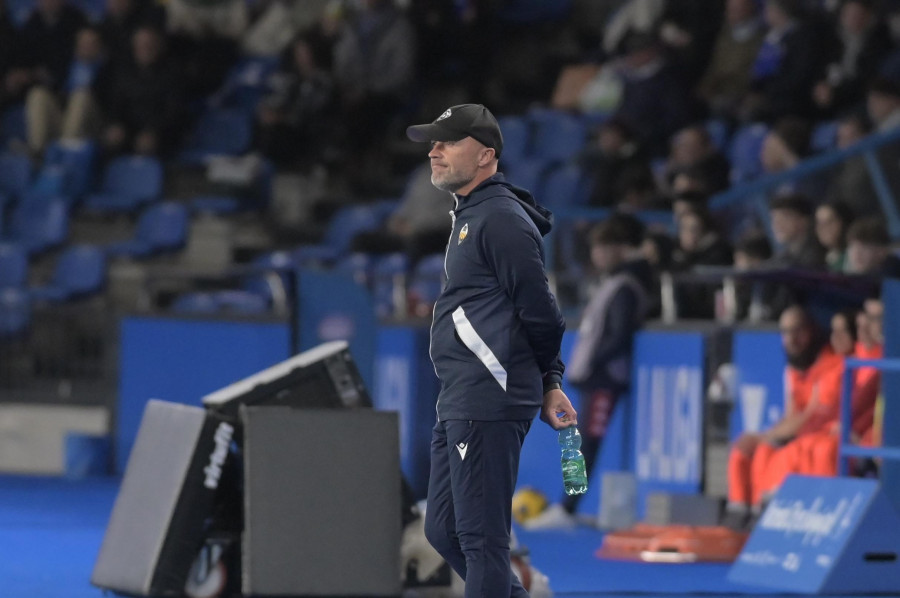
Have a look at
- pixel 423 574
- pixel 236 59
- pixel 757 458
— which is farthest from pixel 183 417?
pixel 236 59

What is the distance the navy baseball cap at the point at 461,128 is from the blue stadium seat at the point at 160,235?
13.6 m

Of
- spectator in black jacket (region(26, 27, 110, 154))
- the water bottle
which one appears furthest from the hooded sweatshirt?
spectator in black jacket (region(26, 27, 110, 154))

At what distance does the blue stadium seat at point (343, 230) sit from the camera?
18703mm

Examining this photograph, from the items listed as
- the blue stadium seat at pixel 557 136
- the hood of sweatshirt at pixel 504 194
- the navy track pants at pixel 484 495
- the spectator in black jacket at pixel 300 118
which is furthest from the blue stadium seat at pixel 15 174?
the navy track pants at pixel 484 495

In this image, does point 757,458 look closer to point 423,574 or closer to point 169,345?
point 423,574

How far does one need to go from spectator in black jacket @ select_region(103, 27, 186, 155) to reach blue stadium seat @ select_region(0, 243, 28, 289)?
2.40 m

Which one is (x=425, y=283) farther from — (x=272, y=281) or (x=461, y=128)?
(x=461, y=128)

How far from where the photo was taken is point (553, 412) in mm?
6305

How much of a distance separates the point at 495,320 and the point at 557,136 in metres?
12.8

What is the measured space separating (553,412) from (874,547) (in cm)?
381

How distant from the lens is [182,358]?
51.9ft

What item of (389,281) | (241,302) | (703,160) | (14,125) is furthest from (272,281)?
(14,125)

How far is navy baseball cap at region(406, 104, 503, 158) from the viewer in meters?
6.35

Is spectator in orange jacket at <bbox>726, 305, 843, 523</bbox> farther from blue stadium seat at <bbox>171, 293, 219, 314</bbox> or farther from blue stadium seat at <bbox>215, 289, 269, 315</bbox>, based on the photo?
blue stadium seat at <bbox>171, 293, 219, 314</bbox>
